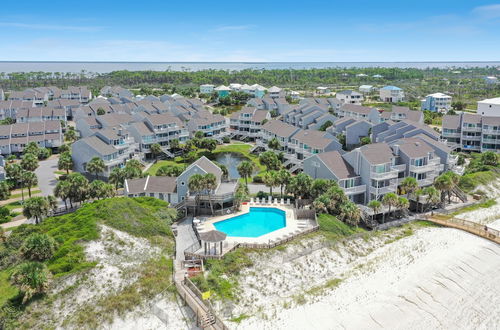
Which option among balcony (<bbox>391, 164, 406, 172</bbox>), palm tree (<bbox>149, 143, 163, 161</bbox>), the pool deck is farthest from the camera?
palm tree (<bbox>149, 143, 163, 161</bbox>)

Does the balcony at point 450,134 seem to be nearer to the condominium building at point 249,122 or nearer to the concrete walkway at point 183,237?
the condominium building at point 249,122

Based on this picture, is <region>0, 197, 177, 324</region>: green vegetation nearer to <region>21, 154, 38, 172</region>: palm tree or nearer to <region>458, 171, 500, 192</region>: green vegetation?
<region>21, 154, 38, 172</region>: palm tree

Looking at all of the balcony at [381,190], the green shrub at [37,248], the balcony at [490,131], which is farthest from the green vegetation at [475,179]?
the green shrub at [37,248]

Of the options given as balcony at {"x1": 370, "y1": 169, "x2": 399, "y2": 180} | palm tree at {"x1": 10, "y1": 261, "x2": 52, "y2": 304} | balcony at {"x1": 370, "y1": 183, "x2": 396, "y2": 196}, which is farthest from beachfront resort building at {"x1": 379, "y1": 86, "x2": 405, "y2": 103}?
palm tree at {"x1": 10, "y1": 261, "x2": 52, "y2": 304}

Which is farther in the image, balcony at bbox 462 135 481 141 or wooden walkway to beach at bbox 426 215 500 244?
balcony at bbox 462 135 481 141

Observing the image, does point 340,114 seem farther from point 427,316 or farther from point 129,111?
point 427,316

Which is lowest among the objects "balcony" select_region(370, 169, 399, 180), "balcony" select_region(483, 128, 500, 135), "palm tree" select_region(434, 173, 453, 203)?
"palm tree" select_region(434, 173, 453, 203)
